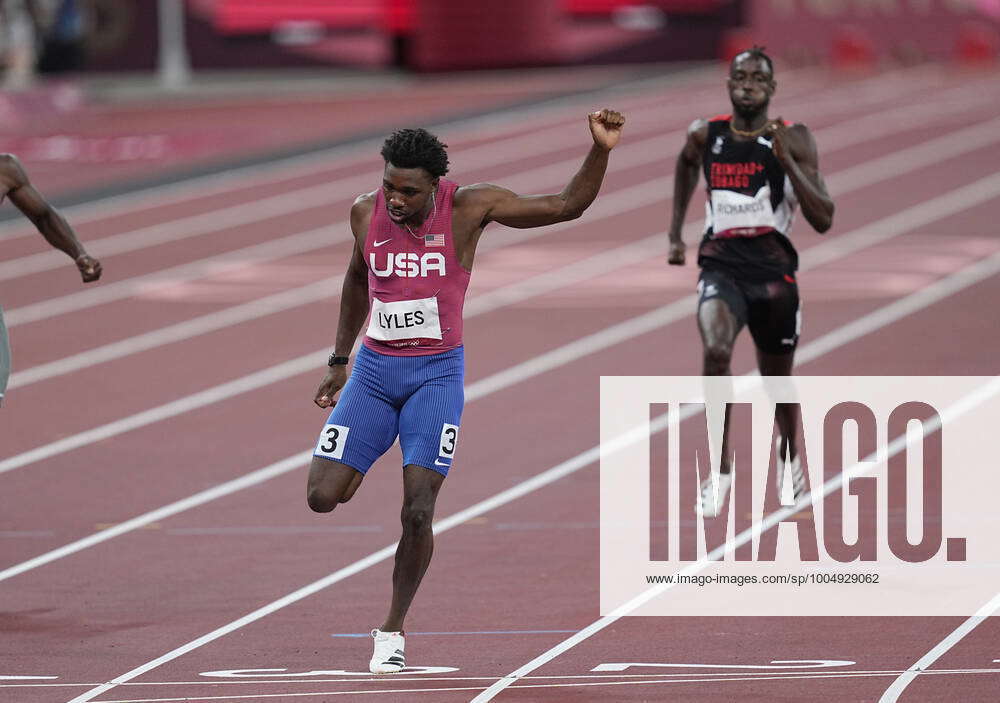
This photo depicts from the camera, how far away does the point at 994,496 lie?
902 centimetres

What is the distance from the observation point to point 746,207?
29.6 feet

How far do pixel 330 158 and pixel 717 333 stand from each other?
16.2 m

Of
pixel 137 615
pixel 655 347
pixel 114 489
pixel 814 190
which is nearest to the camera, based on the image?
pixel 137 615

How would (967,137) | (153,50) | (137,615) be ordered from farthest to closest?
(153,50), (967,137), (137,615)

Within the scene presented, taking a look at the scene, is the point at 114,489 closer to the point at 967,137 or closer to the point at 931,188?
the point at 931,188

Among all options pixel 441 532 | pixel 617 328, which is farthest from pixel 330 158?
pixel 441 532

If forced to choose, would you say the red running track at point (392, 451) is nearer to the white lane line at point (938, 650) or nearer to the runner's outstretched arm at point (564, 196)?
the white lane line at point (938, 650)

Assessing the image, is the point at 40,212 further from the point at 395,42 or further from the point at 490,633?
the point at 395,42

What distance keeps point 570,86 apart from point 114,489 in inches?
859

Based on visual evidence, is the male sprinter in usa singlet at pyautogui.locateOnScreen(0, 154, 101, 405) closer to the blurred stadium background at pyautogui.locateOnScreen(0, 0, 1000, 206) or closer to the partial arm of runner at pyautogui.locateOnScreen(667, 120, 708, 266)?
the partial arm of runner at pyautogui.locateOnScreen(667, 120, 708, 266)

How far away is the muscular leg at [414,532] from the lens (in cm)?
647

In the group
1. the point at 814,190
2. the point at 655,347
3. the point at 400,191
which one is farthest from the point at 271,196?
the point at 400,191

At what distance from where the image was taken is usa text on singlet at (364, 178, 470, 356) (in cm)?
648

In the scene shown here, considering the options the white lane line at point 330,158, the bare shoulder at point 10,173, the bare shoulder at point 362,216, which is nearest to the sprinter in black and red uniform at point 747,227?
the bare shoulder at point 362,216
